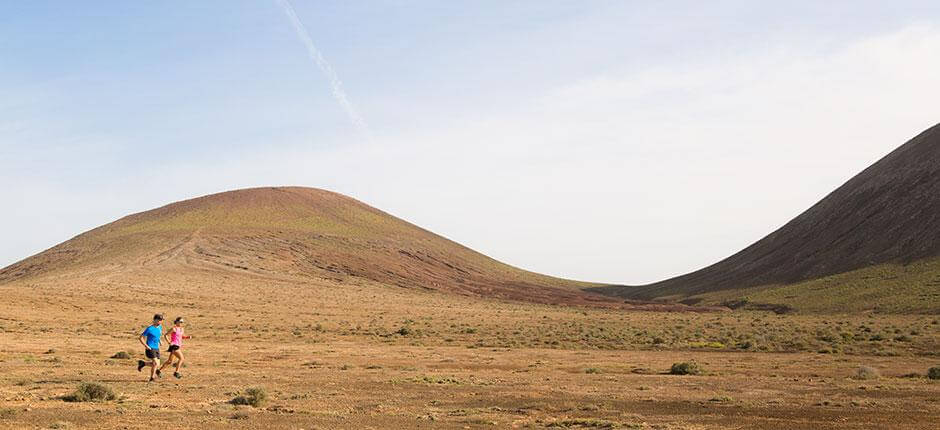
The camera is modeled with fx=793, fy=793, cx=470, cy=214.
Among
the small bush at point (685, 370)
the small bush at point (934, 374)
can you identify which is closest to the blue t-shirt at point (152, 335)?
the small bush at point (685, 370)

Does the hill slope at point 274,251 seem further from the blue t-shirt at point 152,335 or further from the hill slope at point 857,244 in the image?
the blue t-shirt at point 152,335

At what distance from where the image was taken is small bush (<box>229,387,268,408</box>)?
18.8m

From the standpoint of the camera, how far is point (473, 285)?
389 feet

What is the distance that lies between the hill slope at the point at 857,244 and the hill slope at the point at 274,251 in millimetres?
21413

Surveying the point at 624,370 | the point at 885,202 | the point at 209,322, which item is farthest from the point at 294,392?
the point at 885,202

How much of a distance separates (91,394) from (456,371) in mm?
13011

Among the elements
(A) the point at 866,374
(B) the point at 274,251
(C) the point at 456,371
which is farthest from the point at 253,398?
(B) the point at 274,251

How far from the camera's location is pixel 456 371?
2872 cm

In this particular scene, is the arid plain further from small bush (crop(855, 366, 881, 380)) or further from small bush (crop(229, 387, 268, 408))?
small bush (crop(855, 366, 881, 380))

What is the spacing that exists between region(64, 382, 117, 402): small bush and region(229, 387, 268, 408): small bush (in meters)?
3.00

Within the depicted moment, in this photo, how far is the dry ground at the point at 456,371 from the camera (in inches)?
695

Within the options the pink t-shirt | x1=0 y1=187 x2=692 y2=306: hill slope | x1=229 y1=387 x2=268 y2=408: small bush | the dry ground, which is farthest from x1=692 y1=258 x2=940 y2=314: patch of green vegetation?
x1=229 y1=387 x2=268 y2=408: small bush

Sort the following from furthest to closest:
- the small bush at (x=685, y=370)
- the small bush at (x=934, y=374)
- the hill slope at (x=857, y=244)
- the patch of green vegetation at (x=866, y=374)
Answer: the hill slope at (x=857, y=244) < the small bush at (x=685, y=370) < the patch of green vegetation at (x=866, y=374) < the small bush at (x=934, y=374)

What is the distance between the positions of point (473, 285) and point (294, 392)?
9714 cm
